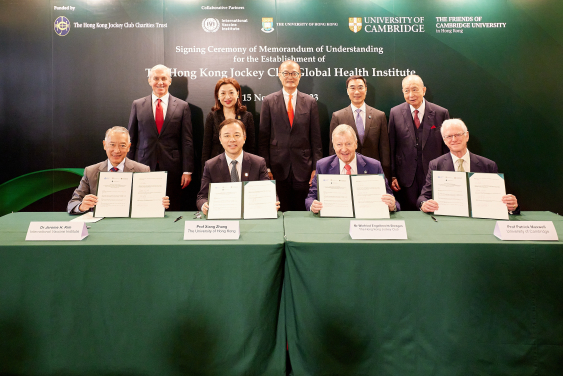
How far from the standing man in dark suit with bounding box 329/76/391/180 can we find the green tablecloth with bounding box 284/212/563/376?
7.29 feet

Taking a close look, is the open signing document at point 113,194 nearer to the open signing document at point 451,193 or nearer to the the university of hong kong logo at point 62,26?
the open signing document at point 451,193

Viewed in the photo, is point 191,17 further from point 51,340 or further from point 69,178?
point 51,340

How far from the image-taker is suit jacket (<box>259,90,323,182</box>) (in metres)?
3.62

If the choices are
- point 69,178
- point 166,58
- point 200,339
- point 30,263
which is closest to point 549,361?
point 200,339

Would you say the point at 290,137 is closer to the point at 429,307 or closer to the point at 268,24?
the point at 268,24

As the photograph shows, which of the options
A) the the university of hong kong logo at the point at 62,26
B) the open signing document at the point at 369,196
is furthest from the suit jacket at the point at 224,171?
the the university of hong kong logo at the point at 62,26

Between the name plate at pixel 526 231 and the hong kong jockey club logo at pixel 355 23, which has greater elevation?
the hong kong jockey club logo at pixel 355 23

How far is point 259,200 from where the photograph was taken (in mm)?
2039

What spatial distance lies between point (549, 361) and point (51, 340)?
7.17ft

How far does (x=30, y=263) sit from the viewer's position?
4.77 ft

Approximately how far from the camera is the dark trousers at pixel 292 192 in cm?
372

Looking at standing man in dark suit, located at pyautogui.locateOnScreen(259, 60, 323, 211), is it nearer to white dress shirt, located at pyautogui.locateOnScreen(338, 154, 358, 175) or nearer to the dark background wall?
the dark background wall

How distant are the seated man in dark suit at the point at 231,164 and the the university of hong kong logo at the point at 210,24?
2.04 metres

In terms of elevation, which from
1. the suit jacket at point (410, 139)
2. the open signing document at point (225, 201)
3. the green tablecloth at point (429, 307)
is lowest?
the green tablecloth at point (429, 307)
